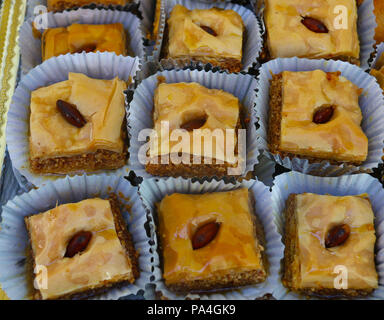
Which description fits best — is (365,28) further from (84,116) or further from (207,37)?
(84,116)

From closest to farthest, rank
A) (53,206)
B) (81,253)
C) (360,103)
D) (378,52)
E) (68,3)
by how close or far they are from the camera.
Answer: (81,253) < (53,206) < (360,103) < (378,52) < (68,3)

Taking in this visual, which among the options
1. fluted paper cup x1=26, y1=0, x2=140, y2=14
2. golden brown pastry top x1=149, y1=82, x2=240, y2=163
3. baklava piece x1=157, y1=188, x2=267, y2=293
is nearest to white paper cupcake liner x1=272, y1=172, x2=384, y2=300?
baklava piece x1=157, y1=188, x2=267, y2=293

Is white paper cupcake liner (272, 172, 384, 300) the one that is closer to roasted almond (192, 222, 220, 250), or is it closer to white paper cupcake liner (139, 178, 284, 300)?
white paper cupcake liner (139, 178, 284, 300)

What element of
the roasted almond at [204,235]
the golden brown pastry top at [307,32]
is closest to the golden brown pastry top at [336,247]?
the roasted almond at [204,235]

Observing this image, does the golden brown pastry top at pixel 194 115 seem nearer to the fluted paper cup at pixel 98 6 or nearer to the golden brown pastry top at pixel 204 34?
the golden brown pastry top at pixel 204 34

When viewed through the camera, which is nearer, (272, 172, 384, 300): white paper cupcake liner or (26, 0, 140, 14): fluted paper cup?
(272, 172, 384, 300): white paper cupcake liner

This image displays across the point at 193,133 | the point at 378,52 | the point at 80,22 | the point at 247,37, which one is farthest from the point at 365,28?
the point at 80,22

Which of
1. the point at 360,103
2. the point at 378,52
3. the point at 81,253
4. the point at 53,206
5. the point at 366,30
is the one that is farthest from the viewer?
the point at 366,30
